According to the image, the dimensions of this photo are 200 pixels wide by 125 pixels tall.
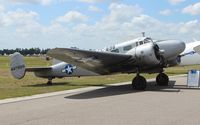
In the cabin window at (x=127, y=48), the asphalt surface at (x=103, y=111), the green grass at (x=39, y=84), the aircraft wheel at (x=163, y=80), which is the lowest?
the asphalt surface at (x=103, y=111)

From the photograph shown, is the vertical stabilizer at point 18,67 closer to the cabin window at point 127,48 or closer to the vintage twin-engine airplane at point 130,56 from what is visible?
the vintage twin-engine airplane at point 130,56

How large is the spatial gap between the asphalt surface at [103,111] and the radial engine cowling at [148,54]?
10.8 feet

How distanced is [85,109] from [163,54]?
698 centimetres

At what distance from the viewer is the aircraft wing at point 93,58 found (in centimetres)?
1555

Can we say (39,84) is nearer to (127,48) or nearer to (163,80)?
(127,48)

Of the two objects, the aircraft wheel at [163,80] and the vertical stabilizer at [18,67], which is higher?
the vertical stabilizer at [18,67]

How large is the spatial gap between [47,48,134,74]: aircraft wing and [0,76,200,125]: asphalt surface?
2543 mm

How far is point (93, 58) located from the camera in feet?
54.4

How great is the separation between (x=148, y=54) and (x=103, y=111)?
660cm

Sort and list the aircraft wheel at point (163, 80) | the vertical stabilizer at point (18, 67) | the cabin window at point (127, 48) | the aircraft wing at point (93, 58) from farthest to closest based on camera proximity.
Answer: the vertical stabilizer at point (18, 67)
the aircraft wheel at point (163, 80)
the cabin window at point (127, 48)
the aircraft wing at point (93, 58)

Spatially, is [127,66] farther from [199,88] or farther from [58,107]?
[58,107]

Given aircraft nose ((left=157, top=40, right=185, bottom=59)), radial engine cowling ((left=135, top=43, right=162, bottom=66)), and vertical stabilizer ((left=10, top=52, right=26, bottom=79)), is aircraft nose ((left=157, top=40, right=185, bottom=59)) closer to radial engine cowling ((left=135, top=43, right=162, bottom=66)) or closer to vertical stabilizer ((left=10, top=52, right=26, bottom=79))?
radial engine cowling ((left=135, top=43, right=162, bottom=66))

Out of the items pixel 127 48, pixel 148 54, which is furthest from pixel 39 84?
pixel 148 54

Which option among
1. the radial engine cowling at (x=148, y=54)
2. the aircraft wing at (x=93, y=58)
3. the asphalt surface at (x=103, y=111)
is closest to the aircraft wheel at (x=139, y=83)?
the radial engine cowling at (x=148, y=54)
